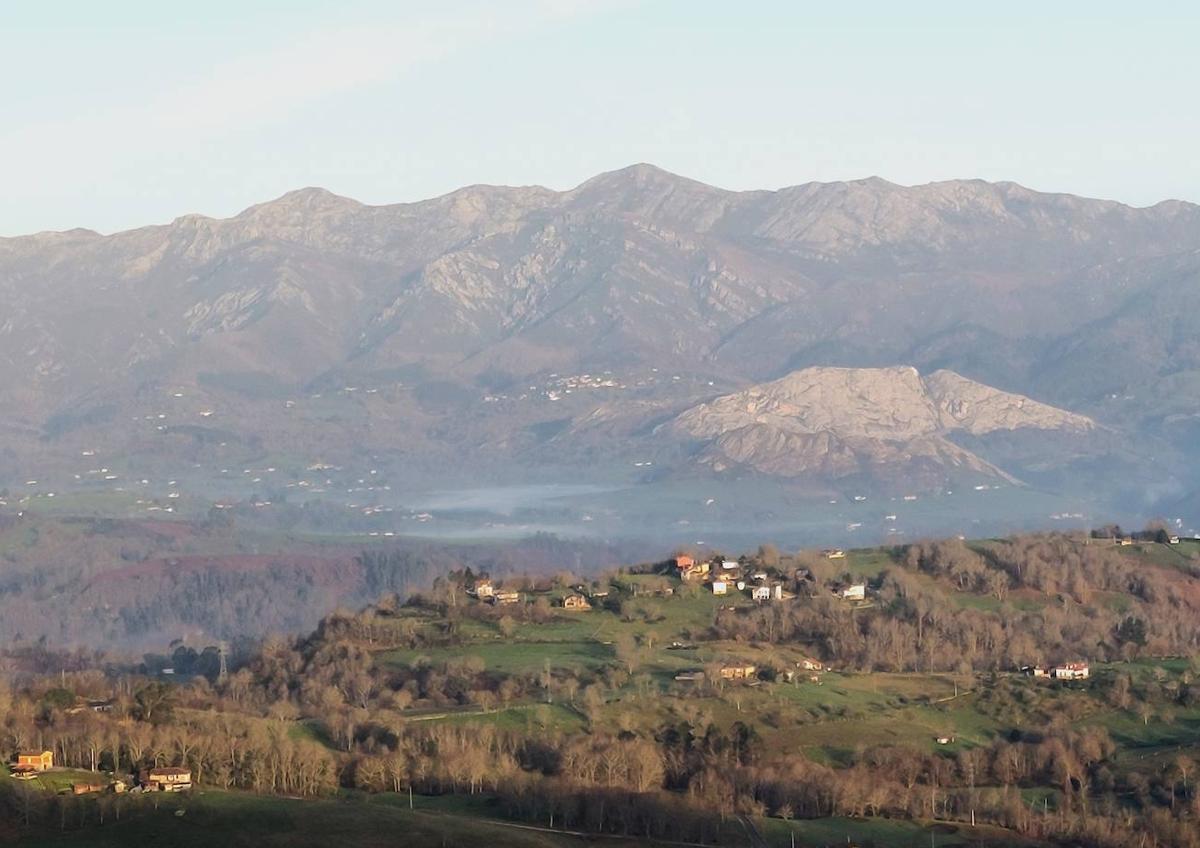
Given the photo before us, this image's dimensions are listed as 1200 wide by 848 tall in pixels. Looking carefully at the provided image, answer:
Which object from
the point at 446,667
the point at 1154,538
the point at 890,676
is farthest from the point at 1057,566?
the point at 446,667

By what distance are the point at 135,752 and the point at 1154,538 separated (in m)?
79.5

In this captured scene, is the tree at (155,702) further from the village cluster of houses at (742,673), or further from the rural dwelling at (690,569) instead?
the rural dwelling at (690,569)

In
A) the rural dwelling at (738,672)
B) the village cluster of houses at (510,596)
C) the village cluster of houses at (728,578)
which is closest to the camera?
the rural dwelling at (738,672)

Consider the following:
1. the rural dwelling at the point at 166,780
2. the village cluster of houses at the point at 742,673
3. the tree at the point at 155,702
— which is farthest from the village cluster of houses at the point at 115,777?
the village cluster of houses at the point at 742,673

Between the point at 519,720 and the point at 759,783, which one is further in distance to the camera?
the point at 519,720

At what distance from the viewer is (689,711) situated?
101 metres

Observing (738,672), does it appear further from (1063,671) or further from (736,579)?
(736,579)

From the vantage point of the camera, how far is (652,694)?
104 m

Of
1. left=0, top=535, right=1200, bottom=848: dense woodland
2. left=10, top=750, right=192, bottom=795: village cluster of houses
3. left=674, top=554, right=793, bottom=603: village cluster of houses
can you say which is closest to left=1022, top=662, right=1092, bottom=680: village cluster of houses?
left=0, top=535, right=1200, bottom=848: dense woodland

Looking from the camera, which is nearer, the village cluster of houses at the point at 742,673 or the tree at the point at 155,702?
the tree at the point at 155,702

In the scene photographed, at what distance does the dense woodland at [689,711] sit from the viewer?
3393 inches

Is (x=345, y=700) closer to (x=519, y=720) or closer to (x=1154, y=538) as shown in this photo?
(x=519, y=720)

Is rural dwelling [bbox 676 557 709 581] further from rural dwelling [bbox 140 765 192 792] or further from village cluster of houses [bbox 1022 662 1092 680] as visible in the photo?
rural dwelling [bbox 140 765 192 792]

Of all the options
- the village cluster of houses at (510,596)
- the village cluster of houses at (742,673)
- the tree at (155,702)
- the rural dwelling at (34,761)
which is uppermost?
the village cluster of houses at (510,596)
